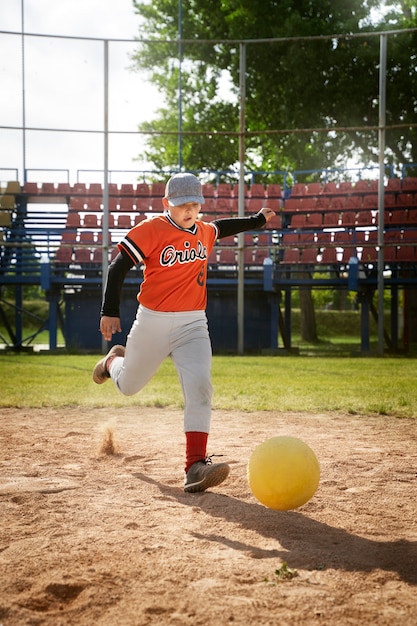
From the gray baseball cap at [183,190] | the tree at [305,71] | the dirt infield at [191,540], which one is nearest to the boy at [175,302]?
the gray baseball cap at [183,190]

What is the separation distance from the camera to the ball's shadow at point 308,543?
306cm

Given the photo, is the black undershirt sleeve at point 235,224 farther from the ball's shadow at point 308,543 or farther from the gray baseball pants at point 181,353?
the ball's shadow at point 308,543

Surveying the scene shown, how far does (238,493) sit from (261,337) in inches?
641

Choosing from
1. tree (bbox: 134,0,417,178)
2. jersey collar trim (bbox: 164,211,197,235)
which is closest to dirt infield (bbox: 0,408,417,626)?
jersey collar trim (bbox: 164,211,197,235)

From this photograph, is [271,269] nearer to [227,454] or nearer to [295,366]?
[295,366]

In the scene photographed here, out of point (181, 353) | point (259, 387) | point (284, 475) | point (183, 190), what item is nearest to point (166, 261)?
point (183, 190)

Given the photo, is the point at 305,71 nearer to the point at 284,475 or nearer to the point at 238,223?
the point at 238,223

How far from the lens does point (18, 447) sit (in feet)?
18.8

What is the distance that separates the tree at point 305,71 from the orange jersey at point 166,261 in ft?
68.3

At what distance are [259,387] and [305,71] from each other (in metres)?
19.3

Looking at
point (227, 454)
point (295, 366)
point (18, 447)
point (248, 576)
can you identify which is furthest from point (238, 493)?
point (295, 366)

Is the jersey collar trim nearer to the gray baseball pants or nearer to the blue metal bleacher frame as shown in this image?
the gray baseball pants

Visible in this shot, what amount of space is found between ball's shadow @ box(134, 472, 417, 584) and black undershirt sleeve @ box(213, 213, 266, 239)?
2146mm

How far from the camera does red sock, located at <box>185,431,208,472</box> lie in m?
4.52
